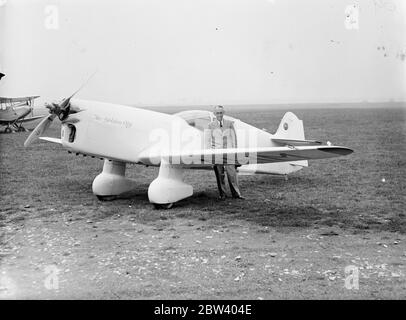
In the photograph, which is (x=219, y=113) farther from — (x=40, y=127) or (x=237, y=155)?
(x=40, y=127)

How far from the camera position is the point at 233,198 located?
295 inches

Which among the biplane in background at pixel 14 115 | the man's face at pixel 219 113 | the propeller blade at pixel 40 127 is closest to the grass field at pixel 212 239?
the propeller blade at pixel 40 127

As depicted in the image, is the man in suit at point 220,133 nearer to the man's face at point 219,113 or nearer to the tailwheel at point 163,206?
the man's face at point 219,113

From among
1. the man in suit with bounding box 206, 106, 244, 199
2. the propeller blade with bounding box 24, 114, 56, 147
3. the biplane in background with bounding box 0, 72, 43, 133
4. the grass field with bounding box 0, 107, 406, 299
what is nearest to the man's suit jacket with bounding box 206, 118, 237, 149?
the man in suit with bounding box 206, 106, 244, 199

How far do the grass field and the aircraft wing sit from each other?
0.78m

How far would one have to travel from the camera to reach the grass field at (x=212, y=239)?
12.4ft

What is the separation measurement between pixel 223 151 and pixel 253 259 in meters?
2.02

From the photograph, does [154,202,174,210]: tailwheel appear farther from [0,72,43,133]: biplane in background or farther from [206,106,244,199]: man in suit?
[0,72,43,133]: biplane in background

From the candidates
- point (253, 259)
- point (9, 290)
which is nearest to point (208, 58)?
point (253, 259)

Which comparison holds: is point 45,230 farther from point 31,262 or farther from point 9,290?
point 9,290

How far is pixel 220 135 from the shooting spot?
7180 millimetres

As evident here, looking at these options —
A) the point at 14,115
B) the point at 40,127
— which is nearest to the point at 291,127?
the point at 40,127

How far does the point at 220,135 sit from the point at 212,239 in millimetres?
2395

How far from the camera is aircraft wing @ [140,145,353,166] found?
541cm
